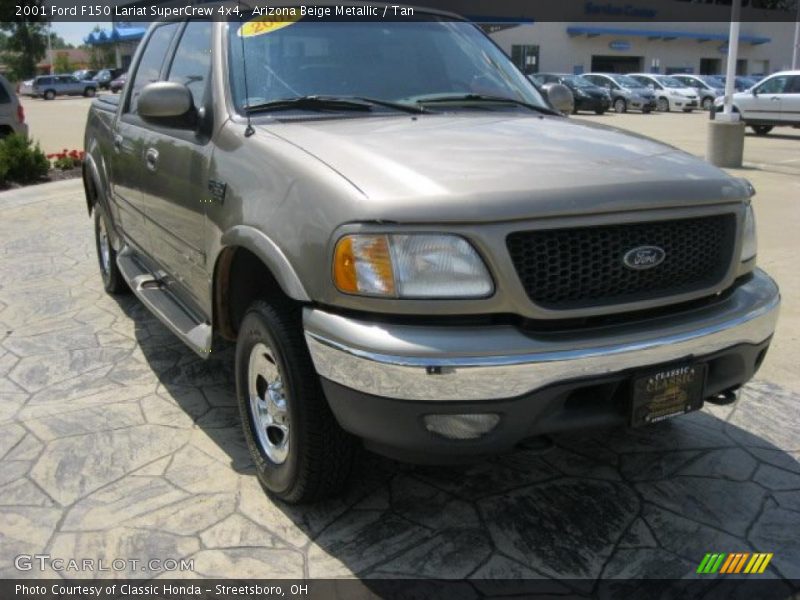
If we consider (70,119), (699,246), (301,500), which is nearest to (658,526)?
(699,246)

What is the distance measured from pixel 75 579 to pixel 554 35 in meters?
49.4

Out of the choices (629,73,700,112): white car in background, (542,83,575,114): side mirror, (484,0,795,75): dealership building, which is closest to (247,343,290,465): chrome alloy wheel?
(542,83,575,114): side mirror

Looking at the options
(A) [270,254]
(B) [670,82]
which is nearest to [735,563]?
(A) [270,254]

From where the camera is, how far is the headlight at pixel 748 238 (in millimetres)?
3070

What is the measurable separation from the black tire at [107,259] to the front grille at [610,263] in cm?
402

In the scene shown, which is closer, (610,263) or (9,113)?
(610,263)

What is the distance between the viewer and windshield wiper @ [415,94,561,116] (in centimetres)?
370

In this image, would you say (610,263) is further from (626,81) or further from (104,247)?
(626,81)

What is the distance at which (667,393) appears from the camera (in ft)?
9.00

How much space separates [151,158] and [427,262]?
2268mm

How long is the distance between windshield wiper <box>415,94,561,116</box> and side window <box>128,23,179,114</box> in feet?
5.57

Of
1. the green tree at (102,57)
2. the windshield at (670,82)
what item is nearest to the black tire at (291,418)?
the windshield at (670,82)

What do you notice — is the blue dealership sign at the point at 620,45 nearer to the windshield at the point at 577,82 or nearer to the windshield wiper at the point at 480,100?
the windshield at the point at 577,82

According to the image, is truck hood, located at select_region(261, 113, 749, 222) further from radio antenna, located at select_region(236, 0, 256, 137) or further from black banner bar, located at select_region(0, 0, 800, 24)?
black banner bar, located at select_region(0, 0, 800, 24)
